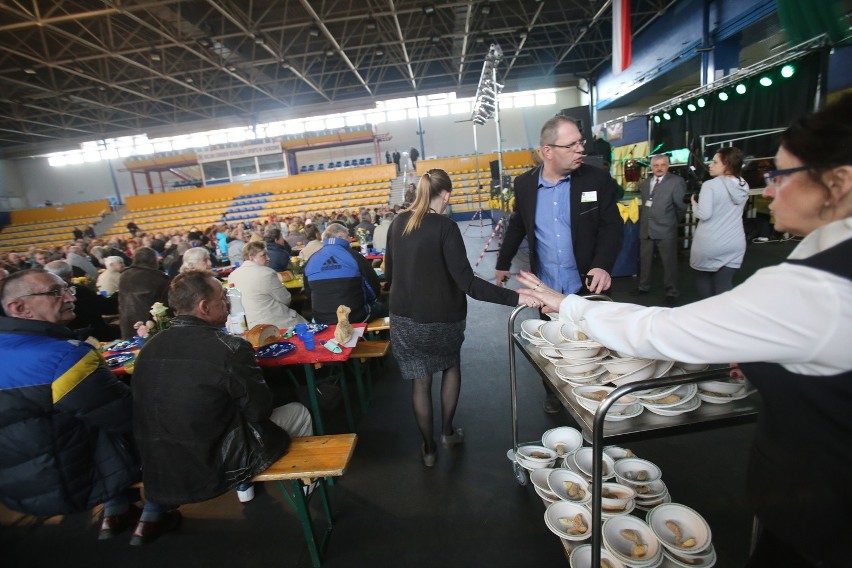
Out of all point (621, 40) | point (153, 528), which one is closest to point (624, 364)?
point (153, 528)

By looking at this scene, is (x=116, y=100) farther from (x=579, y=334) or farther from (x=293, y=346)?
(x=579, y=334)

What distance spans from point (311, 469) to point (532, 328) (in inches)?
48.7

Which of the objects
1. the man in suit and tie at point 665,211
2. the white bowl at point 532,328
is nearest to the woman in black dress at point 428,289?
the white bowl at point 532,328

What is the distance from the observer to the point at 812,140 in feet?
2.47

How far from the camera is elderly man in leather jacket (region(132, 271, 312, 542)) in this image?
1660 millimetres

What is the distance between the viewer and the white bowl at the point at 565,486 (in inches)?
66.6

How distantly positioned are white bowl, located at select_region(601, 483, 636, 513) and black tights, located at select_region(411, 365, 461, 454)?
38.9 inches

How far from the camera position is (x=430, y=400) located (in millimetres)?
2342

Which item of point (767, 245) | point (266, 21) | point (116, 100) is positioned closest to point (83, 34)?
point (266, 21)

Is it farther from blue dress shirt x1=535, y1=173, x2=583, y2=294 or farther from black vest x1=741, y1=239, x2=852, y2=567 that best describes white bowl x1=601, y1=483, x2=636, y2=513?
blue dress shirt x1=535, y1=173, x2=583, y2=294

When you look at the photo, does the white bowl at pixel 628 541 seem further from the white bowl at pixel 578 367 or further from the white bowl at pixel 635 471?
the white bowl at pixel 578 367

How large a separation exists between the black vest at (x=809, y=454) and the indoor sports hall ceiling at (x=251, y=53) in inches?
482

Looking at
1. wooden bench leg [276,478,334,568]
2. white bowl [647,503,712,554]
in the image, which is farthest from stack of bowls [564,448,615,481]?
wooden bench leg [276,478,334,568]

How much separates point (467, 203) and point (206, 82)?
1254 cm
